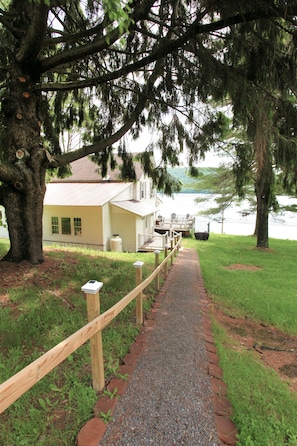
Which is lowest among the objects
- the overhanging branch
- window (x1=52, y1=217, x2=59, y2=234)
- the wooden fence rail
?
window (x1=52, y1=217, x2=59, y2=234)

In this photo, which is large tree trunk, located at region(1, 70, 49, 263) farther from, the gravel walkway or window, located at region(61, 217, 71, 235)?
window, located at region(61, 217, 71, 235)

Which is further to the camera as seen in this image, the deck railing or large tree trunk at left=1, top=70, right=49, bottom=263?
the deck railing

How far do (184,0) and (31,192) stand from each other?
13.8 ft

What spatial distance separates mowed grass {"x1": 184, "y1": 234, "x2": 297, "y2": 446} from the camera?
1916 millimetres

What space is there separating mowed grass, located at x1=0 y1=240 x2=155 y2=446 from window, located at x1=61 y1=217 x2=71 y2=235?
8681mm

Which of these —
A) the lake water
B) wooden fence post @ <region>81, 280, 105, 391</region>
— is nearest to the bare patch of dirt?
wooden fence post @ <region>81, 280, 105, 391</region>

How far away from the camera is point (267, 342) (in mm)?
3652

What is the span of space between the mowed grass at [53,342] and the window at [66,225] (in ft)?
28.5

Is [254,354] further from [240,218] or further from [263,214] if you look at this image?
[240,218]

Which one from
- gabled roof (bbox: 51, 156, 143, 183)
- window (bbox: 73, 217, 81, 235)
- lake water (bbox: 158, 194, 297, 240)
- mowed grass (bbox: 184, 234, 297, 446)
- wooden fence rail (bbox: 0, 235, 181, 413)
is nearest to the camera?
wooden fence rail (bbox: 0, 235, 181, 413)

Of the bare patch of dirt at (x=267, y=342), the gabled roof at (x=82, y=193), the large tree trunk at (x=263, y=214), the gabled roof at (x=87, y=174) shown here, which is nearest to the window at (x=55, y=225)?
the gabled roof at (x=82, y=193)

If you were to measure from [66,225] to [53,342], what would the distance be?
1171 cm

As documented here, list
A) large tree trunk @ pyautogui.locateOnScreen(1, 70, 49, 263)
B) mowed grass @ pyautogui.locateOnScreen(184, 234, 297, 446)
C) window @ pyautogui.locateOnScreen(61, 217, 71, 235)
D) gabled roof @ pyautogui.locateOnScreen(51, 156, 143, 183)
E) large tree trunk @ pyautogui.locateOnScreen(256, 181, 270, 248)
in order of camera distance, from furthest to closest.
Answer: gabled roof @ pyautogui.locateOnScreen(51, 156, 143, 183) → window @ pyautogui.locateOnScreen(61, 217, 71, 235) → large tree trunk @ pyautogui.locateOnScreen(256, 181, 270, 248) → large tree trunk @ pyautogui.locateOnScreen(1, 70, 49, 263) → mowed grass @ pyautogui.locateOnScreen(184, 234, 297, 446)

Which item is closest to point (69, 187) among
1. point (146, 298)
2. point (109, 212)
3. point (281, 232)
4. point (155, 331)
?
point (109, 212)
